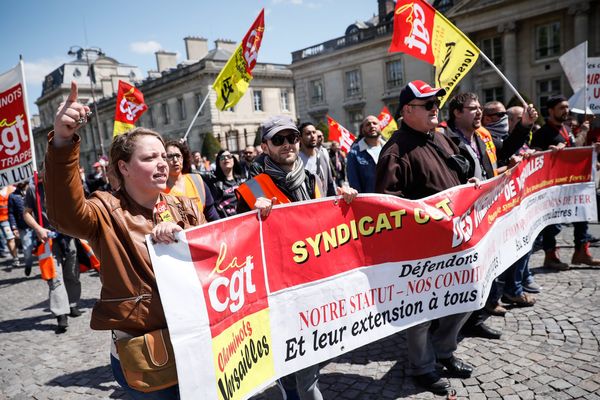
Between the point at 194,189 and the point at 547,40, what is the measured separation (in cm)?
2827

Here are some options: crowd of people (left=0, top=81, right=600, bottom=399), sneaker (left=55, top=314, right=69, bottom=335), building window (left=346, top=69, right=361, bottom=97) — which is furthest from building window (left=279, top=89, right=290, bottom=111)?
sneaker (left=55, top=314, right=69, bottom=335)

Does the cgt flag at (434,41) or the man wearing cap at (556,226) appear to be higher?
the cgt flag at (434,41)

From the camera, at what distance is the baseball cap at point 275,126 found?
8.86 ft

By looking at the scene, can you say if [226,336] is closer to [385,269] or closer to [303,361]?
[303,361]

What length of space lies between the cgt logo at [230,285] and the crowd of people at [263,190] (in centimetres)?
26

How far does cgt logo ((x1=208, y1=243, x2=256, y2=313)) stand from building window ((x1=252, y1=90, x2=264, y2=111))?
43.7 m

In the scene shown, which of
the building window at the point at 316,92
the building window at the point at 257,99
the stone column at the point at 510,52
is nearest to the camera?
the stone column at the point at 510,52

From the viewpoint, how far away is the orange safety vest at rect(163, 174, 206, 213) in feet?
13.0

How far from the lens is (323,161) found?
509 cm

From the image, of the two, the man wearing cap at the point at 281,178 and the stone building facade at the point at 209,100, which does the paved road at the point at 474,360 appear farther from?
the stone building facade at the point at 209,100

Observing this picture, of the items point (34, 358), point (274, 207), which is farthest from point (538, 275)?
point (34, 358)

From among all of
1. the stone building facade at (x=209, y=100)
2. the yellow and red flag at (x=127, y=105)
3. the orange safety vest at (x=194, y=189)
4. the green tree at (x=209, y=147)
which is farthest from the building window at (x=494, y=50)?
the orange safety vest at (x=194, y=189)

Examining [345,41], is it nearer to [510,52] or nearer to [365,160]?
[510,52]

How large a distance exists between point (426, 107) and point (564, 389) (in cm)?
227
